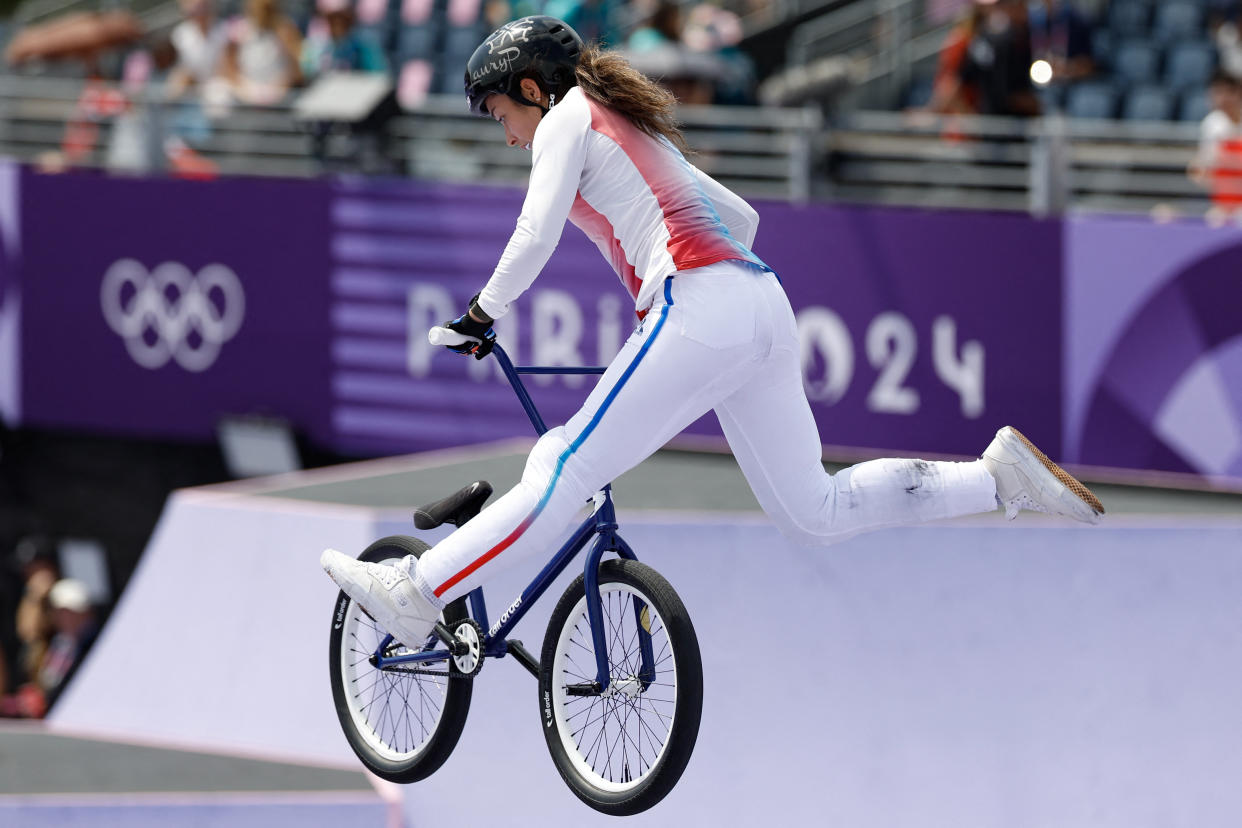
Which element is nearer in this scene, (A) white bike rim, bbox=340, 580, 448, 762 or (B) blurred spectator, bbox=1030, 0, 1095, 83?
(A) white bike rim, bbox=340, 580, 448, 762

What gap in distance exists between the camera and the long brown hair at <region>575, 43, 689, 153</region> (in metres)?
4.70

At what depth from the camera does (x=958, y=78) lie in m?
10.7

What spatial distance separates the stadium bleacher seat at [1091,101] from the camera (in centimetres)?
1088

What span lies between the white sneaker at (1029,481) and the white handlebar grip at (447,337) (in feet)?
4.58

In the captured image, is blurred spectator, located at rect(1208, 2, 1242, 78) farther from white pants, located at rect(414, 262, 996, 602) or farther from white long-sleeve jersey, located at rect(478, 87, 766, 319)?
white long-sleeve jersey, located at rect(478, 87, 766, 319)

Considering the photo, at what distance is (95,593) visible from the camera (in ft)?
42.5

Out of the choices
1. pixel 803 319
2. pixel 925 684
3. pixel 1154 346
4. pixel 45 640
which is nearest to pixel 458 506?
pixel 925 684

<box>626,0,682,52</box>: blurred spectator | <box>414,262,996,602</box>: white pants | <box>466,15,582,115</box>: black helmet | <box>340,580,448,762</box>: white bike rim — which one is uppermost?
<box>626,0,682,52</box>: blurred spectator

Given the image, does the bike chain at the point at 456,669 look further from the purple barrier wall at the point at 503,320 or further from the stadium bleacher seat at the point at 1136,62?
the stadium bleacher seat at the point at 1136,62

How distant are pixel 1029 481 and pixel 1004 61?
5.89 m

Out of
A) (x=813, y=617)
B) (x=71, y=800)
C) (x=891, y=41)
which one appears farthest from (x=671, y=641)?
(x=891, y=41)

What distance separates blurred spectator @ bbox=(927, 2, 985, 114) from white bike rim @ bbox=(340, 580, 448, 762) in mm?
6019

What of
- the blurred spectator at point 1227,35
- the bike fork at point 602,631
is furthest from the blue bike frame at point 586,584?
the blurred spectator at point 1227,35

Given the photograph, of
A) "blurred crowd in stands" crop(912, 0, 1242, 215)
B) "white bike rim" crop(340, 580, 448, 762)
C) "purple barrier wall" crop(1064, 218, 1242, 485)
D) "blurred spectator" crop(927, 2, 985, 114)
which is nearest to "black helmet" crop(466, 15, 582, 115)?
"white bike rim" crop(340, 580, 448, 762)
